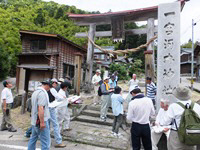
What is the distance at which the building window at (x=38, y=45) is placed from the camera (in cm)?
1670

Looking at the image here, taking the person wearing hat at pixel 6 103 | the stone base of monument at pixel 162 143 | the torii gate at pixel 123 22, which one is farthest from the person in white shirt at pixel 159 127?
the person wearing hat at pixel 6 103

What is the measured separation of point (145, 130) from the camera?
3463mm

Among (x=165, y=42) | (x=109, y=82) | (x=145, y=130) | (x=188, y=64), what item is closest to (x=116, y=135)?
(x=145, y=130)

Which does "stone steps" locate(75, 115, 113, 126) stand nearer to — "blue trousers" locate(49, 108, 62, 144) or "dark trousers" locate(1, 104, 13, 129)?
"blue trousers" locate(49, 108, 62, 144)

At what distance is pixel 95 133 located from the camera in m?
5.57

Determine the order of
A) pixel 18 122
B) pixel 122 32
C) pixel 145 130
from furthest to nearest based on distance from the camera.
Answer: pixel 122 32 < pixel 18 122 < pixel 145 130

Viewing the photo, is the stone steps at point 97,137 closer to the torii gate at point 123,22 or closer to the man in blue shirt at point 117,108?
the man in blue shirt at point 117,108

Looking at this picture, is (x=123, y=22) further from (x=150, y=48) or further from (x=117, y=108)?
(x=117, y=108)

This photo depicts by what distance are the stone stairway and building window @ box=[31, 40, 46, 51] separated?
11.9 meters

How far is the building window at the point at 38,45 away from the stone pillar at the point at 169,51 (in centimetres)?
1417

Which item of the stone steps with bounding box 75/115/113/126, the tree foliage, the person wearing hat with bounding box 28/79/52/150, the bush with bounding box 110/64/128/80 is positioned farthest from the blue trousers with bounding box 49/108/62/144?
the tree foliage

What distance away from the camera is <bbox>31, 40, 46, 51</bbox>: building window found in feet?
54.8

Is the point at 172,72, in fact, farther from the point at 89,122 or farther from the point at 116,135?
the point at 89,122

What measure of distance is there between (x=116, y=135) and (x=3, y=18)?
3083 cm
